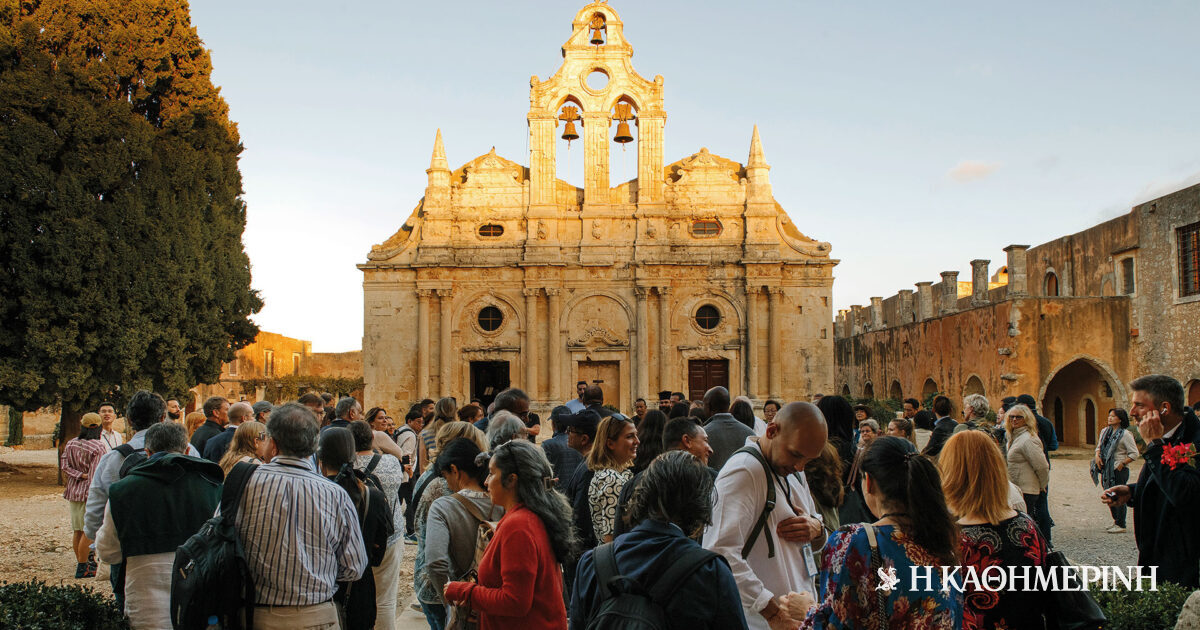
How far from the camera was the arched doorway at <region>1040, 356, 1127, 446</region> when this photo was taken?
25812mm

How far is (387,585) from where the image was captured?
5.53 meters

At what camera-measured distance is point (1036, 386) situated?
80.9ft

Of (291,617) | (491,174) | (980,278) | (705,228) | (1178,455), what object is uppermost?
(491,174)

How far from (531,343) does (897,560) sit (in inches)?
974

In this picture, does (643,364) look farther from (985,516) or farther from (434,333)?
(985,516)

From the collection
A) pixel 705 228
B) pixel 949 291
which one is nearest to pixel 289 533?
pixel 705 228

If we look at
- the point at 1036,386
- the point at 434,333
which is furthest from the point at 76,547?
the point at 1036,386

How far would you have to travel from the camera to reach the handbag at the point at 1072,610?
10.9ft

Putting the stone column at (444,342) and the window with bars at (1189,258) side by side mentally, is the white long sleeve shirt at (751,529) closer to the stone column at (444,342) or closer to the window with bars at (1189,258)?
the window with bars at (1189,258)

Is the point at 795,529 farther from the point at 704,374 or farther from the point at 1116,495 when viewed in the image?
the point at 704,374

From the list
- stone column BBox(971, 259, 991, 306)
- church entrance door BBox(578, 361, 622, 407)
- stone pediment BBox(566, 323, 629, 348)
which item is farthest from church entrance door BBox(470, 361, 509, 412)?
stone column BBox(971, 259, 991, 306)

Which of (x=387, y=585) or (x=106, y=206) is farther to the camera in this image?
(x=106, y=206)

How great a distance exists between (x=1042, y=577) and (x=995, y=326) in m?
24.8

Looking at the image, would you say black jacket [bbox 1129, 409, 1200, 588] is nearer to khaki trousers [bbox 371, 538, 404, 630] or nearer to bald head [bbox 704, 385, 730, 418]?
bald head [bbox 704, 385, 730, 418]
